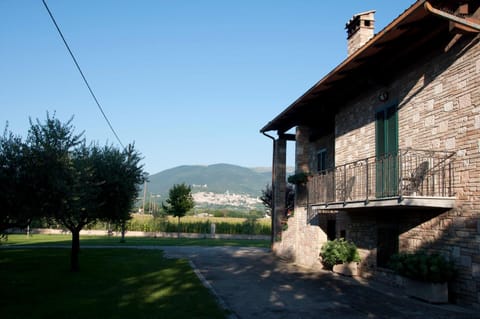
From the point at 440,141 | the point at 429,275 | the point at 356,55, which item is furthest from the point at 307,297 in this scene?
the point at 356,55

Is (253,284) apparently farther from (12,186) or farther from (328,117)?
(328,117)

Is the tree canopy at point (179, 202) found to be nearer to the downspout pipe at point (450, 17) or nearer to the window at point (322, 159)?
the window at point (322, 159)

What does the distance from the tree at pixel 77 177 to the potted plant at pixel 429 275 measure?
881 centimetres

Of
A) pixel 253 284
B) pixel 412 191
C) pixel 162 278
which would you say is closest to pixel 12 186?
pixel 162 278

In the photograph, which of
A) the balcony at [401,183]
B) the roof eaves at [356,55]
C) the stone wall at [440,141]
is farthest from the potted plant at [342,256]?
the roof eaves at [356,55]

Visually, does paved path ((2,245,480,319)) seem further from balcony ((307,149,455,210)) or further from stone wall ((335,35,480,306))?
balcony ((307,149,455,210))

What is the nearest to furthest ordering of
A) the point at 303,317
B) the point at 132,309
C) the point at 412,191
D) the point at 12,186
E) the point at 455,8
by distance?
the point at 303,317
the point at 132,309
the point at 455,8
the point at 412,191
the point at 12,186

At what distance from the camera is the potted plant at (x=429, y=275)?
30.3 ft

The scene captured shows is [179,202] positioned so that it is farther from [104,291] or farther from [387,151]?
[387,151]

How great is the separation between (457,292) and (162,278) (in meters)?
7.67

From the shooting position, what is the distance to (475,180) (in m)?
8.95

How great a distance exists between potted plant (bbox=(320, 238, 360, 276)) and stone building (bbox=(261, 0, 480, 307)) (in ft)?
1.10

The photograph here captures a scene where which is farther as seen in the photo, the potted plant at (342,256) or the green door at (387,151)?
the potted plant at (342,256)

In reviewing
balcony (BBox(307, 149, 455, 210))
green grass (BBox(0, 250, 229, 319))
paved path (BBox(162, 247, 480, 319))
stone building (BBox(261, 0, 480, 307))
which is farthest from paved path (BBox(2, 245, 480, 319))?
balcony (BBox(307, 149, 455, 210))
